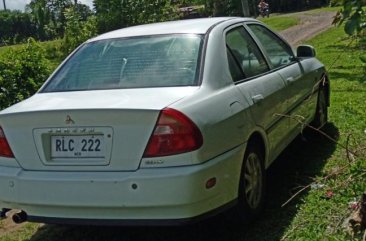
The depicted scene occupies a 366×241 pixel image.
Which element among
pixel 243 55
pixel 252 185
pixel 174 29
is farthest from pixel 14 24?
pixel 252 185

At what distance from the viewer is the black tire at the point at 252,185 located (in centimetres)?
406

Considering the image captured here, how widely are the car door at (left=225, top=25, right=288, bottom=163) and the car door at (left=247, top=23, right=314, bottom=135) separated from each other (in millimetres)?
146

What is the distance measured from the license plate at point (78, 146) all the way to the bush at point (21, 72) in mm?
3790

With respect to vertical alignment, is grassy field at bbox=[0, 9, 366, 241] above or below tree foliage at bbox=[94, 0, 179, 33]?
below

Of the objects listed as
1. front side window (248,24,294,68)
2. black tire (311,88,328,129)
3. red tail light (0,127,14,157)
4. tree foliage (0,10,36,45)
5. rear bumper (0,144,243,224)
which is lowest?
tree foliage (0,10,36,45)

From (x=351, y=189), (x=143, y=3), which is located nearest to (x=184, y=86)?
(x=351, y=189)

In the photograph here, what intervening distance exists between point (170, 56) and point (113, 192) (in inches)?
48.1

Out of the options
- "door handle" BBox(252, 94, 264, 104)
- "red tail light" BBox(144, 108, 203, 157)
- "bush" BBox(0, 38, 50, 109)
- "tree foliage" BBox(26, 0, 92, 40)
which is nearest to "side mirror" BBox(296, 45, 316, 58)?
"door handle" BBox(252, 94, 264, 104)

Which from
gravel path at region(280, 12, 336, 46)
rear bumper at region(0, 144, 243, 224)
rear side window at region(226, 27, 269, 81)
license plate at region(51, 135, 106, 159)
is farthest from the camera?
gravel path at region(280, 12, 336, 46)

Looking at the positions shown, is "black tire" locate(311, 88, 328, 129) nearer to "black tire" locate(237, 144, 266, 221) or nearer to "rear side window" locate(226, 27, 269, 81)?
"rear side window" locate(226, 27, 269, 81)

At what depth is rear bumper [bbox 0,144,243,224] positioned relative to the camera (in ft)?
11.3

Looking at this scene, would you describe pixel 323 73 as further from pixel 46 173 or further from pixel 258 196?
pixel 46 173

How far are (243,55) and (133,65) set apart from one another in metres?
0.99

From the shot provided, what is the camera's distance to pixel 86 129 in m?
3.61
